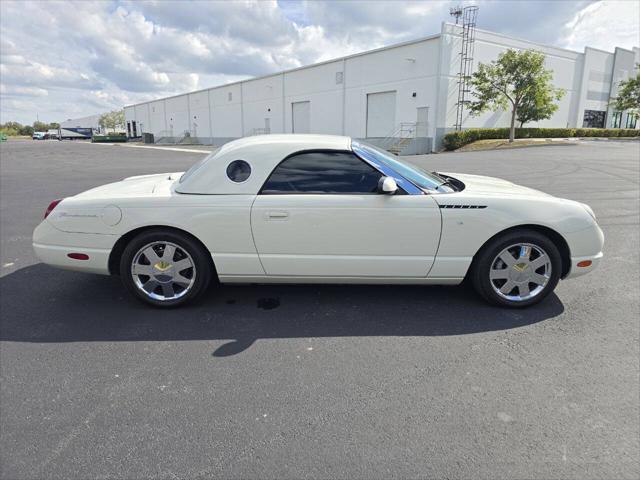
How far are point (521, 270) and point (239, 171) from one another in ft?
8.33

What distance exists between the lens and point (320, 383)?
2553mm

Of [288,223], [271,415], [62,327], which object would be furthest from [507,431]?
[62,327]

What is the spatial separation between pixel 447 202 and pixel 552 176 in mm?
10860

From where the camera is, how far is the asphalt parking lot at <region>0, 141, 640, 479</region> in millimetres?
1984

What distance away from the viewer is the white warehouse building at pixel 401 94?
94.4 ft

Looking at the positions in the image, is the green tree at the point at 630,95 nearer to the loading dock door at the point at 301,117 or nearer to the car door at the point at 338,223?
the loading dock door at the point at 301,117

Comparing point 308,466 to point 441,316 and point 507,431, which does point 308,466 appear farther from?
point 441,316

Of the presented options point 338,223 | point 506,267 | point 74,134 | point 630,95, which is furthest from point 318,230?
point 74,134

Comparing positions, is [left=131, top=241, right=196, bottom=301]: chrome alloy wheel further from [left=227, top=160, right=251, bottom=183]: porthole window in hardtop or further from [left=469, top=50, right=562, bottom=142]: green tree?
[left=469, top=50, right=562, bottom=142]: green tree

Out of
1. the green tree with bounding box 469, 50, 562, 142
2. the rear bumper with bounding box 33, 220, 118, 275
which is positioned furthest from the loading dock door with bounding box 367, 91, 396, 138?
the rear bumper with bounding box 33, 220, 118, 275

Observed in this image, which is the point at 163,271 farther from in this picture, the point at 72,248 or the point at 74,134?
the point at 74,134

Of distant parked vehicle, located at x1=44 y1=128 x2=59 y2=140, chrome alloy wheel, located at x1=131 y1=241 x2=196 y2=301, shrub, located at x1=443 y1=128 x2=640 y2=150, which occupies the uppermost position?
distant parked vehicle, located at x1=44 y1=128 x2=59 y2=140

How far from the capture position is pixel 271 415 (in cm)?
228

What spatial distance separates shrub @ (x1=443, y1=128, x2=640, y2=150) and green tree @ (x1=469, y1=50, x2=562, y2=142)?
54.4 inches
